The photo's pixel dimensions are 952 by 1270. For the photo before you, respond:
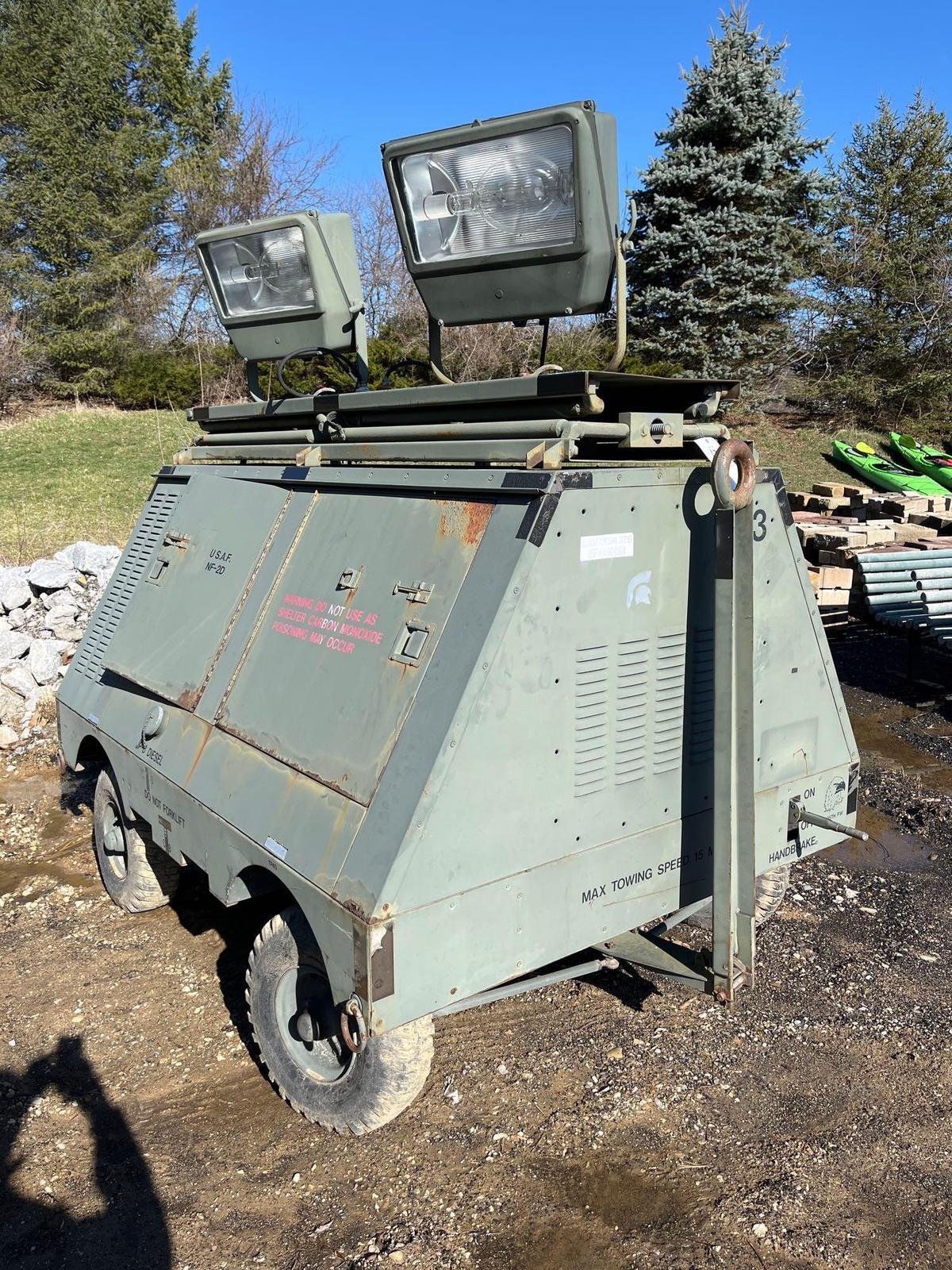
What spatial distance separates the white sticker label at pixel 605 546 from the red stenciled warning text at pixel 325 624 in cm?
73

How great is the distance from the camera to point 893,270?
20859 mm

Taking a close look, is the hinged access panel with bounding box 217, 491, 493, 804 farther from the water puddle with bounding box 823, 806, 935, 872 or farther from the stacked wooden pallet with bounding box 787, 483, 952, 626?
the stacked wooden pallet with bounding box 787, 483, 952, 626

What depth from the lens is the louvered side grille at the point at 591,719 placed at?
2.95 m

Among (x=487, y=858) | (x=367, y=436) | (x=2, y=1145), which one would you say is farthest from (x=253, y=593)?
(x=2, y=1145)

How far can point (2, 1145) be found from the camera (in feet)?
10.5

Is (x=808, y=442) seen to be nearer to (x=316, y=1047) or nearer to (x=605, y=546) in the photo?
(x=605, y=546)

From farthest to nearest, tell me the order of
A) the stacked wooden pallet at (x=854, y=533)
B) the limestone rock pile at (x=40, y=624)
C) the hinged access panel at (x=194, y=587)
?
the stacked wooden pallet at (x=854, y=533)
the limestone rock pile at (x=40, y=624)
the hinged access panel at (x=194, y=587)

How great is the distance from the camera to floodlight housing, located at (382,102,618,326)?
3.05 m

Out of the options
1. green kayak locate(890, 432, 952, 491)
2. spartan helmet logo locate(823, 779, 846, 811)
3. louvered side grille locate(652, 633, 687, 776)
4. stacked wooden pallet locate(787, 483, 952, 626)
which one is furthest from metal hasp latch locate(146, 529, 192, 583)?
green kayak locate(890, 432, 952, 491)

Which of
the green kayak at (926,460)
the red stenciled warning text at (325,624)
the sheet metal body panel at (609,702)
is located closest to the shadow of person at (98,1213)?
the sheet metal body panel at (609,702)

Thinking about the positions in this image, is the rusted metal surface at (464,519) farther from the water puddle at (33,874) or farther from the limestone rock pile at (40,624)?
the limestone rock pile at (40,624)

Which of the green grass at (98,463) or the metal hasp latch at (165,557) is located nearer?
the metal hasp latch at (165,557)

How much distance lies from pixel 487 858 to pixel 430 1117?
1166mm

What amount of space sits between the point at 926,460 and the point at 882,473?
1022 mm
